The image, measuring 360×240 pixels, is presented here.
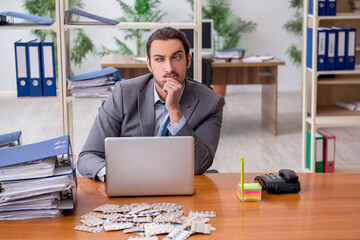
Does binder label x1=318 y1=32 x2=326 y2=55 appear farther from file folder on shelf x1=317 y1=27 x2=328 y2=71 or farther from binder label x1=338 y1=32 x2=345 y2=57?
binder label x1=338 y1=32 x2=345 y2=57

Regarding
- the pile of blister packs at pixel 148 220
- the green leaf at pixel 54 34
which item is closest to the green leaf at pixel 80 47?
the green leaf at pixel 54 34

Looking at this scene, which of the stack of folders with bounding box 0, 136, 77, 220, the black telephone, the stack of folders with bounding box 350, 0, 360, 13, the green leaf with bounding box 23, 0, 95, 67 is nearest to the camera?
the stack of folders with bounding box 0, 136, 77, 220

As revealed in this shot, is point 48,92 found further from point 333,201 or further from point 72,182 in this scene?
point 333,201

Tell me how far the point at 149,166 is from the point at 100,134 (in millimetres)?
562

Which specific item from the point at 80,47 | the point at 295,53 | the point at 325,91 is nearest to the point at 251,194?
the point at 325,91

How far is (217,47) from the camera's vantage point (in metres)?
8.34

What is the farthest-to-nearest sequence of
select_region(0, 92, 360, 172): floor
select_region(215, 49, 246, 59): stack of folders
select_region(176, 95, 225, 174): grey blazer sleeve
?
select_region(215, 49, 246, 59): stack of folders
select_region(0, 92, 360, 172): floor
select_region(176, 95, 225, 174): grey blazer sleeve

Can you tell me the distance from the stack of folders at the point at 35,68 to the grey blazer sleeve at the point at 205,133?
1.49 m

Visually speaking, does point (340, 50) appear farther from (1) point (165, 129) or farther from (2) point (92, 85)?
(1) point (165, 129)

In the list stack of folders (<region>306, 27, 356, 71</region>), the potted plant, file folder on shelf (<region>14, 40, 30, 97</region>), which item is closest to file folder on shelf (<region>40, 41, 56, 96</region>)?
file folder on shelf (<region>14, 40, 30, 97</region>)

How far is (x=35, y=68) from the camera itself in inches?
142

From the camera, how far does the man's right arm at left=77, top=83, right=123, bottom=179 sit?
2176 millimetres

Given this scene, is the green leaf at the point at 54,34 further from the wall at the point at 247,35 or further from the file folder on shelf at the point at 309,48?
the file folder on shelf at the point at 309,48

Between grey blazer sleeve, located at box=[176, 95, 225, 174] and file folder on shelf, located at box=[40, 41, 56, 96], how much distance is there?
1.48m
